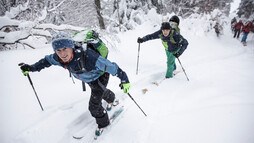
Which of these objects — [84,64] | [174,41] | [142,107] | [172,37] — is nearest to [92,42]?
[84,64]

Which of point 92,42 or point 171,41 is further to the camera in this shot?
point 171,41

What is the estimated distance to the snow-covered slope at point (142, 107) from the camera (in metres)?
2.47

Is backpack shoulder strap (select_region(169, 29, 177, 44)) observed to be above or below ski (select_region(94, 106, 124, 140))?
above

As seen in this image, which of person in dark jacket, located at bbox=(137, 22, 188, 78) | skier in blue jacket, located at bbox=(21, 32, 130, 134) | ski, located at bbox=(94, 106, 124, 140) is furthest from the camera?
person in dark jacket, located at bbox=(137, 22, 188, 78)

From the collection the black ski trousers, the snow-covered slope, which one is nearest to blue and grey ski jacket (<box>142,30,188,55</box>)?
the snow-covered slope

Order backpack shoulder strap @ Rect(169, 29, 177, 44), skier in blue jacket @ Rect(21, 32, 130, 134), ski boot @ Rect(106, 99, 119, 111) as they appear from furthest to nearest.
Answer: backpack shoulder strap @ Rect(169, 29, 177, 44) → ski boot @ Rect(106, 99, 119, 111) → skier in blue jacket @ Rect(21, 32, 130, 134)

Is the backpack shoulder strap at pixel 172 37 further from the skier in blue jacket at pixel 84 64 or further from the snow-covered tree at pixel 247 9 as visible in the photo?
the snow-covered tree at pixel 247 9

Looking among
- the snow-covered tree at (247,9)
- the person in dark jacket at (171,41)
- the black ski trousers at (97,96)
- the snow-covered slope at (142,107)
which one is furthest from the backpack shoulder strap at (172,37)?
the snow-covered tree at (247,9)

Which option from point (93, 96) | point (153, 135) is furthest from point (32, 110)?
point (153, 135)

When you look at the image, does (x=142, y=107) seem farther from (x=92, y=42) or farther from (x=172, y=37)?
(x=172, y=37)

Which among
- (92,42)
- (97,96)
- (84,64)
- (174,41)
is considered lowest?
(97,96)

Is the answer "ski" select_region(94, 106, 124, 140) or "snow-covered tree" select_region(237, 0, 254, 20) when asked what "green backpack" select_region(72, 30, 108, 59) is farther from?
"snow-covered tree" select_region(237, 0, 254, 20)

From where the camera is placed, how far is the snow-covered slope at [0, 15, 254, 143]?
2.47m

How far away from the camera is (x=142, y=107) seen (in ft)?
11.5
